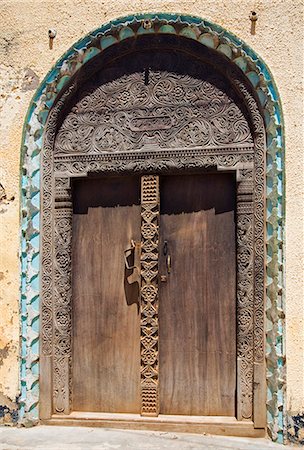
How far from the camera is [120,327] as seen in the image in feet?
Result: 15.0

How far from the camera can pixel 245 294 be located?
4312 mm

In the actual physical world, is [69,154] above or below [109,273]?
above

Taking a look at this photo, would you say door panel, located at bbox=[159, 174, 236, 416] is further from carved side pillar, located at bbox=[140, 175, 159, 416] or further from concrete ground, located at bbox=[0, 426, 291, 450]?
concrete ground, located at bbox=[0, 426, 291, 450]

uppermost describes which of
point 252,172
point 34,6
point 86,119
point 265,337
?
point 34,6

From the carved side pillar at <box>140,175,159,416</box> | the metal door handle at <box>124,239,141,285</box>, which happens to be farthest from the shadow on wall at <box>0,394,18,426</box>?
the metal door handle at <box>124,239,141,285</box>

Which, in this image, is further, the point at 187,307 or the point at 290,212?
the point at 187,307

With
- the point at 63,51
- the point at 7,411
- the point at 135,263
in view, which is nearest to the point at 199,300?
the point at 135,263

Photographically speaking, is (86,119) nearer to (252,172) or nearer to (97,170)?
(97,170)

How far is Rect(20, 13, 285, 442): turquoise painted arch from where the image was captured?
4148mm

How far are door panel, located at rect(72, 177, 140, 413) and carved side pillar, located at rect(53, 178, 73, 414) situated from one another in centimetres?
7

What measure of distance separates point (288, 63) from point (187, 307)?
175 centimetres

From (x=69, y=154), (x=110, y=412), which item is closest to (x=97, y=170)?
(x=69, y=154)

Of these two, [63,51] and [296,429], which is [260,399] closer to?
[296,429]

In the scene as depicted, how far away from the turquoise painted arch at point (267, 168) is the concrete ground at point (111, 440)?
169 millimetres
